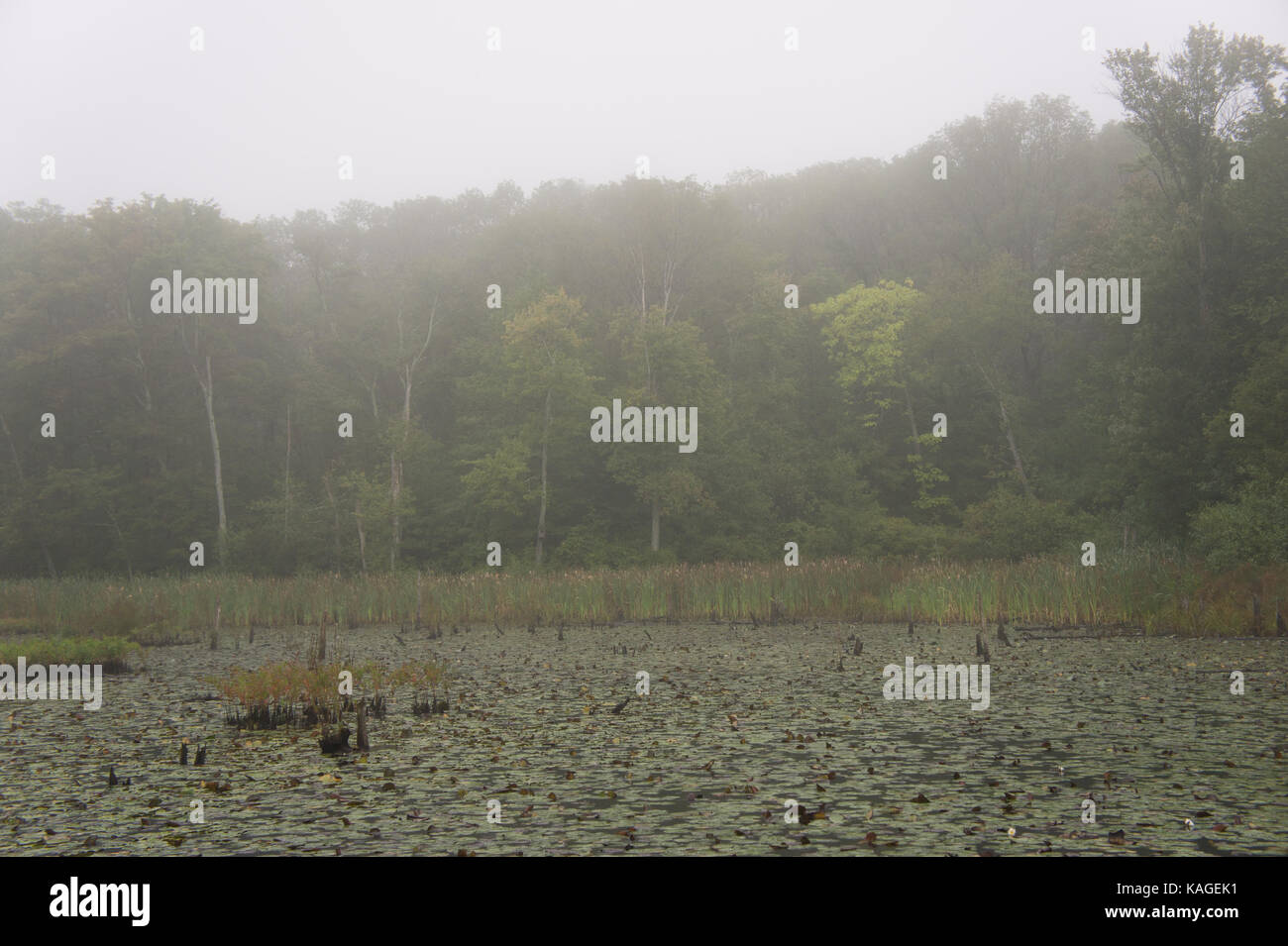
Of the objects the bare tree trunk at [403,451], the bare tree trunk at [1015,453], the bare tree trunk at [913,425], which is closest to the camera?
the bare tree trunk at [403,451]

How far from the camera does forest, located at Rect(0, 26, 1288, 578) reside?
3278cm

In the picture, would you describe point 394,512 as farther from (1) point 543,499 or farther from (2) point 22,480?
(2) point 22,480

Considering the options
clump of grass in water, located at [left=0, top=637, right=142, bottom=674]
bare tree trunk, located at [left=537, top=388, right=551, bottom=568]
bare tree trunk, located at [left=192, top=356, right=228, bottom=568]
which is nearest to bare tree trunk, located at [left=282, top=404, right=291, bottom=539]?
bare tree trunk, located at [left=192, top=356, right=228, bottom=568]

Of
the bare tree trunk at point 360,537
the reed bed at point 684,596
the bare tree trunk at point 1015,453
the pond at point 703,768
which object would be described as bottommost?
the pond at point 703,768

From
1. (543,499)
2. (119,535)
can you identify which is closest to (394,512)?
(543,499)

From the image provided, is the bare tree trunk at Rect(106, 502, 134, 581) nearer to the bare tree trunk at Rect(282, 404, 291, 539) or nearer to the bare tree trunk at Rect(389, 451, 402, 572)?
the bare tree trunk at Rect(282, 404, 291, 539)

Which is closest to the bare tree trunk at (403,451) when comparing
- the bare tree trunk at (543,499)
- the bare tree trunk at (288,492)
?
the bare tree trunk at (288,492)

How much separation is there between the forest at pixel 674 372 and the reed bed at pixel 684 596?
28.7 feet

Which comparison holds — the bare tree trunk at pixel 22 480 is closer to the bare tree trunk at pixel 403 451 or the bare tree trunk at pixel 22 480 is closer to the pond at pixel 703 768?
the bare tree trunk at pixel 403 451

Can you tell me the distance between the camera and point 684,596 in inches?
1085

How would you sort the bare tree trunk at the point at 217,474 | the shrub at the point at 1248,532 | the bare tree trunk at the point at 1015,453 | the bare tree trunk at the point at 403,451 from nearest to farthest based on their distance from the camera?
the shrub at the point at 1248,532
the bare tree trunk at the point at 217,474
the bare tree trunk at the point at 403,451
the bare tree trunk at the point at 1015,453

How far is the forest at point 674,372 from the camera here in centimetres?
3278

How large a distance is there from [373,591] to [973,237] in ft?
147

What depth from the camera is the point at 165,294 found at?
4694cm
